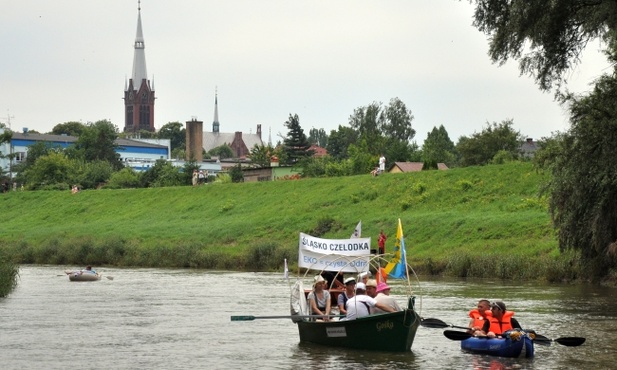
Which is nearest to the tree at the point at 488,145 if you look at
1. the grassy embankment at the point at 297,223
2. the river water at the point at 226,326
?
the grassy embankment at the point at 297,223

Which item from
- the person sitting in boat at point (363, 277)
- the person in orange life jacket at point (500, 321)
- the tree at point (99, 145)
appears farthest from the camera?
the tree at point (99, 145)

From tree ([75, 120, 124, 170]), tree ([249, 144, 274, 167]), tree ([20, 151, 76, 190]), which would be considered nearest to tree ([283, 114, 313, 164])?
tree ([249, 144, 274, 167])

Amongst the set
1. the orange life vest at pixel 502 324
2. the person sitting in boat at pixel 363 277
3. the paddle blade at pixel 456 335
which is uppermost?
the person sitting in boat at pixel 363 277

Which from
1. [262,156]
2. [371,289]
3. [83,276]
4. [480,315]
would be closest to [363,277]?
[371,289]

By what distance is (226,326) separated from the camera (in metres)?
36.6

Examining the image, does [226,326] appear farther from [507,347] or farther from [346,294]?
[507,347]

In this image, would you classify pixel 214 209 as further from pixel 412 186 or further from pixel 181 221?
pixel 412 186

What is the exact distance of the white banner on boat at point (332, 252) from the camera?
32.6m

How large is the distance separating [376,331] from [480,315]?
2.84 meters

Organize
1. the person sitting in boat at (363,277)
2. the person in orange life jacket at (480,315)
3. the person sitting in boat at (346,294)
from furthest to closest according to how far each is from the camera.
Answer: the person sitting in boat at (346,294) → the person sitting in boat at (363,277) → the person in orange life jacket at (480,315)

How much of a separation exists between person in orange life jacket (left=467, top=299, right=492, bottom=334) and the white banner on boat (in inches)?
143

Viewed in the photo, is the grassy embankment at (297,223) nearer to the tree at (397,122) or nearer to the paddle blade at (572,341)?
the paddle blade at (572,341)

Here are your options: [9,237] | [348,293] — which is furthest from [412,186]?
[348,293]

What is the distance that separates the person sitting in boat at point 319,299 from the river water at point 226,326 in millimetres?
958
